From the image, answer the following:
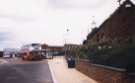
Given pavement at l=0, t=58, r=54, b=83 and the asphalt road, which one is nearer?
the asphalt road

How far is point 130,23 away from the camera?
3691 cm

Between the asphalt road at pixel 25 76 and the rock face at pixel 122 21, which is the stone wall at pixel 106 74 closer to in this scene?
the asphalt road at pixel 25 76

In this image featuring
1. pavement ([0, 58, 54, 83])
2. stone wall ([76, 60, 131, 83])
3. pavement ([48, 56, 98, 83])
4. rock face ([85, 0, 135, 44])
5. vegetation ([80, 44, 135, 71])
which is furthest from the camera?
rock face ([85, 0, 135, 44])

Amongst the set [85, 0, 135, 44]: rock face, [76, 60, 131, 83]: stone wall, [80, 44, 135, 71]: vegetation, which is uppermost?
[85, 0, 135, 44]: rock face

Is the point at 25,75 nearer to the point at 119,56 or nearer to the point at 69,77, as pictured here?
the point at 69,77

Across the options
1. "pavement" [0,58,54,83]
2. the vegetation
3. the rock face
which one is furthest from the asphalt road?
the rock face

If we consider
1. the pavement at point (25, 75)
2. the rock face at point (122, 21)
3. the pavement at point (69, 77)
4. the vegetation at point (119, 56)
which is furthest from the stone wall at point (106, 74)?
the rock face at point (122, 21)

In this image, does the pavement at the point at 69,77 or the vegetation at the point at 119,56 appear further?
the pavement at the point at 69,77

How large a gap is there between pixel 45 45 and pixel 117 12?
7741 centimetres

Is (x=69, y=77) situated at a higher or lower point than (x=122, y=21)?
lower

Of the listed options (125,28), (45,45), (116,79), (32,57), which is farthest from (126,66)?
(45,45)

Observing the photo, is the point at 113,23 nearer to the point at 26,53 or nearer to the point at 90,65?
the point at 90,65

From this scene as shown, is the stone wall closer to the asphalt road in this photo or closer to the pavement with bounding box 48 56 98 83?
the pavement with bounding box 48 56 98 83

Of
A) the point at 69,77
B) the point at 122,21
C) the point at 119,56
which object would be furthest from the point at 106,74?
the point at 122,21
